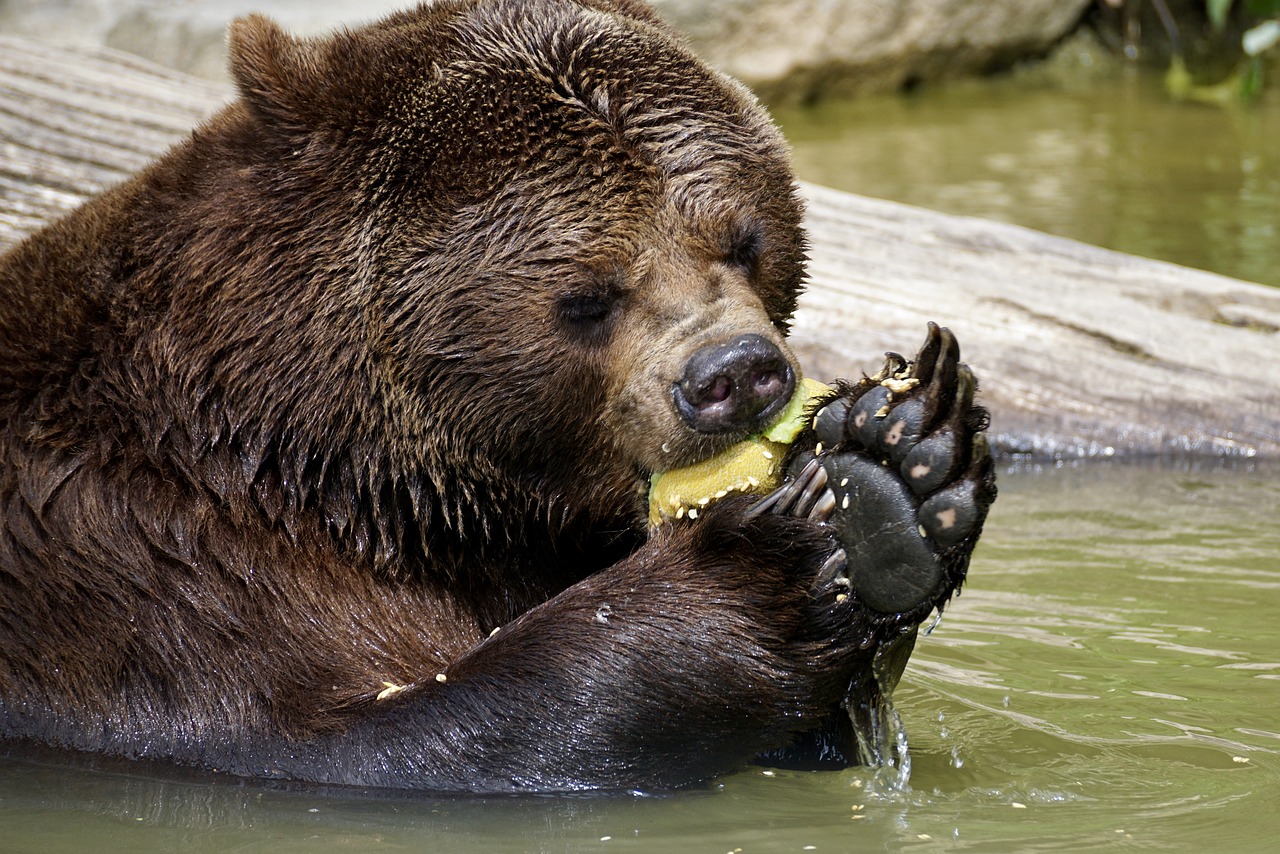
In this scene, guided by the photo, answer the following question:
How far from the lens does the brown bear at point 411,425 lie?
469 cm

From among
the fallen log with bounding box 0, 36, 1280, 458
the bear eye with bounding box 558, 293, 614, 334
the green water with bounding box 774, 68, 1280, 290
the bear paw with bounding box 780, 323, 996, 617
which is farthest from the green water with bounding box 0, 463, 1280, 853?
the green water with bounding box 774, 68, 1280, 290

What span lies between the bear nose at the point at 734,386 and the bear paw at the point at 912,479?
259 millimetres

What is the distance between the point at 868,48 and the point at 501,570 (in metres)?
14.4

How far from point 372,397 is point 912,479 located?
1.70 m

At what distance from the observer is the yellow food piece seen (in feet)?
16.0

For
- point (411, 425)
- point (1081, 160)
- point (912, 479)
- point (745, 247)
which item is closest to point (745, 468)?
point (912, 479)

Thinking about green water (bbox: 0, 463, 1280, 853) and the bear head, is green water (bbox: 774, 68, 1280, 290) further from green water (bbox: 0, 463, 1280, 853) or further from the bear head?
the bear head

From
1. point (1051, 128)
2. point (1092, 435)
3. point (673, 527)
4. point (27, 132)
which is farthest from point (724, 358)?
A: point (1051, 128)

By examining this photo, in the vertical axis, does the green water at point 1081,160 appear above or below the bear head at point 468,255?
below

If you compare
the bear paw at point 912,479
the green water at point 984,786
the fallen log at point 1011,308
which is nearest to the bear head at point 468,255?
the bear paw at point 912,479

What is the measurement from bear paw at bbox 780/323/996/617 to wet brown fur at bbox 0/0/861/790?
33 centimetres

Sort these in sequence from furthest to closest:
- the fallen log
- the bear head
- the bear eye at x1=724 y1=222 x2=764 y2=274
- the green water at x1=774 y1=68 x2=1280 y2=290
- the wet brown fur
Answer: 1. the green water at x1=774 y1=68 x2=1280 y2=290
2. the fallen log
3. the bear eye at x1=724 y1=222 x2=764 y2=274
4. the bear head
5. the wet brown fur

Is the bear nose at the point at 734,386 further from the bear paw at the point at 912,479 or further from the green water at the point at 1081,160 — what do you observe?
the green water at the point at 1081,160

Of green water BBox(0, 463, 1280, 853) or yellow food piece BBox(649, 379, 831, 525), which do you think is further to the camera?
yellow food piece BBox(649, 379, 831, 525)
